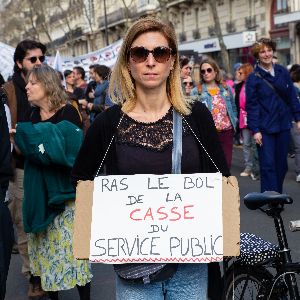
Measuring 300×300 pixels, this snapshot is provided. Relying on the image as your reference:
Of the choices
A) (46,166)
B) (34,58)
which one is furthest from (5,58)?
(46,166)

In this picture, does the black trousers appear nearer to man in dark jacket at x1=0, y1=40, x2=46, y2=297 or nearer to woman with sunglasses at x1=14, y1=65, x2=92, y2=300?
woman with sunglasses at x1=14, y1=65, x2=92, y2=300

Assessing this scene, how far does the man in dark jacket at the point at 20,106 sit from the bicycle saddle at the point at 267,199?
2.04 meters

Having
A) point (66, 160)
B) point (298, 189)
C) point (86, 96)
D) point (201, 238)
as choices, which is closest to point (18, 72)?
point (66, 160)

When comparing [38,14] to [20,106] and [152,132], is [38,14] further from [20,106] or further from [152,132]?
[152,132]

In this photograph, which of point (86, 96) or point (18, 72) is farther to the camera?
point (86, 96)

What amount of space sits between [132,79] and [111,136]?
0.26 metres

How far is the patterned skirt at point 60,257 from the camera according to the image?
445 centimetres

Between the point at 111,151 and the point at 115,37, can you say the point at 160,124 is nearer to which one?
the point at 111,151

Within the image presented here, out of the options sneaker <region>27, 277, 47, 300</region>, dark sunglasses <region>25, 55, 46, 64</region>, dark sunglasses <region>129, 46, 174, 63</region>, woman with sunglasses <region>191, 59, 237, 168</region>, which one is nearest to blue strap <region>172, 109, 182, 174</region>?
dark sunglasses <region>129, 46, 174, 63</region>

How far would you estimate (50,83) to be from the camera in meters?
4.44

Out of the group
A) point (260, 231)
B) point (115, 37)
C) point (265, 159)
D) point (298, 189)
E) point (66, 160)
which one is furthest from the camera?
point (115, 37)

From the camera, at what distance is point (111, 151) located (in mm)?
2631

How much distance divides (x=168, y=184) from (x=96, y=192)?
0.28m

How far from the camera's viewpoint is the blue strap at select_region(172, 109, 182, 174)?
8.38ft
